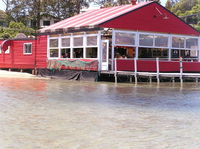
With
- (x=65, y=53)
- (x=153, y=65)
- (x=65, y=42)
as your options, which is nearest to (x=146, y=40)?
(x=153, y=65)

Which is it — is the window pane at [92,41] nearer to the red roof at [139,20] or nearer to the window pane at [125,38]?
the red roof at [139,20]

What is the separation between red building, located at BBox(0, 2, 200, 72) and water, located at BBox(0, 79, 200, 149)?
341 inches

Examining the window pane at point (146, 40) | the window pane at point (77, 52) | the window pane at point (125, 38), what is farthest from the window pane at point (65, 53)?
the window pane at point (146, 40)

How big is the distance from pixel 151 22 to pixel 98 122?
17490 mm

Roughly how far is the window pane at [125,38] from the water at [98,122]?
354 inches

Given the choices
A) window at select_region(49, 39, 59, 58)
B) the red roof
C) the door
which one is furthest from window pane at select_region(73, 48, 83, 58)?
the door

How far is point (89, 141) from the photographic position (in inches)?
332

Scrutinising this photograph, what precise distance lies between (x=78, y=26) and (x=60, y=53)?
9.84 feet

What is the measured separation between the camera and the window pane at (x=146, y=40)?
26.4m

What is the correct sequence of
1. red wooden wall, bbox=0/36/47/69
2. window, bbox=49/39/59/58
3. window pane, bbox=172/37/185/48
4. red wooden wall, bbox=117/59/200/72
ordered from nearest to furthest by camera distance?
red wooden wall, bbox=117/59/200/72 < window pane, bbox=172/37/185/48 < window, bbox=49/39/59/58 < red wooden wall, bbox=0/36/47/69

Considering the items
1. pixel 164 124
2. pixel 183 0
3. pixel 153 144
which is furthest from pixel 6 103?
pixel 183 0

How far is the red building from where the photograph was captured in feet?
81.7

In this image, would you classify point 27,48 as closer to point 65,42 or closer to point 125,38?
point 65,42

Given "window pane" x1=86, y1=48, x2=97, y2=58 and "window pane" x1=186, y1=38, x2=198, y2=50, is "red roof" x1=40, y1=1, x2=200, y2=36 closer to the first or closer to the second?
"window pane" x1=186, y1=38, x2=198, y2=50
